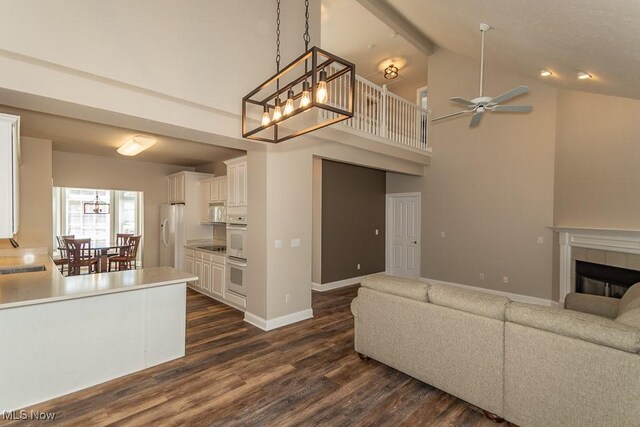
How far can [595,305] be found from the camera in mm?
3064

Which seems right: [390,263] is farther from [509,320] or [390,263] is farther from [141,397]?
[141,397]

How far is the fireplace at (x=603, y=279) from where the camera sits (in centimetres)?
436

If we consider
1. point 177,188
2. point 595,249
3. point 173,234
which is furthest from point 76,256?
point 595,249

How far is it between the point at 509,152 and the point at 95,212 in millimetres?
10942

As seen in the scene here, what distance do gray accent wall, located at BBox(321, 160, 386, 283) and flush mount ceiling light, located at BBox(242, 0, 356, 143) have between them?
2.11m

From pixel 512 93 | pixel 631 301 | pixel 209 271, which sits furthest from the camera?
pixel 209 271

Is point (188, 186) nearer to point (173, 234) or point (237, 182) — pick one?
point (173, 234)

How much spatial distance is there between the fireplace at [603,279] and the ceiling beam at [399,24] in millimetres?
5026

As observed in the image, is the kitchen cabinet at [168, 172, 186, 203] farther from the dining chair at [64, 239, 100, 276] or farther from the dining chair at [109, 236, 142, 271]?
the dining chair at [64, 239, 100, 276]

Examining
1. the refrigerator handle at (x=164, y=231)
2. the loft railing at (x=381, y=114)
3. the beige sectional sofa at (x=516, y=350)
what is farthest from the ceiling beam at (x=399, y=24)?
the refrigerator handle at (x=164, y=231)

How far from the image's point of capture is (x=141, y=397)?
2.62 meters

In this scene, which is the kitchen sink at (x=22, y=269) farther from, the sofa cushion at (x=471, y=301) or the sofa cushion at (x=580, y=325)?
the sofa cushion at (x=580, y=325)

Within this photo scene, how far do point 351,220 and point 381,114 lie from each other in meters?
2.43

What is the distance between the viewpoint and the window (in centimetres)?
869
